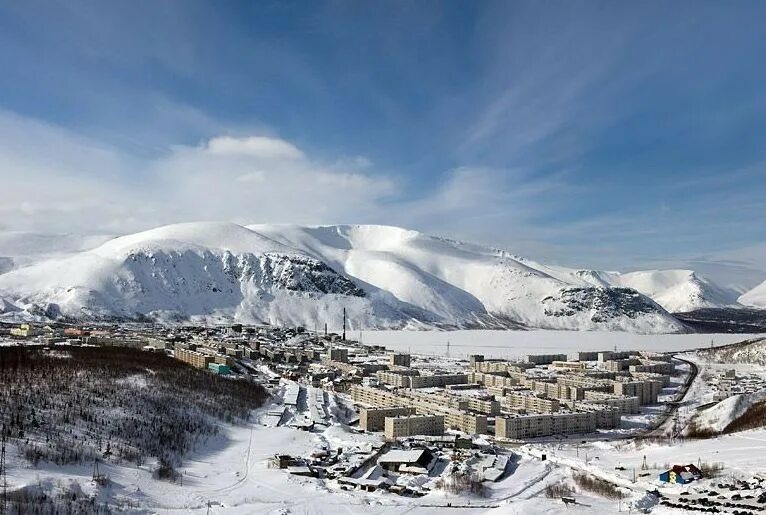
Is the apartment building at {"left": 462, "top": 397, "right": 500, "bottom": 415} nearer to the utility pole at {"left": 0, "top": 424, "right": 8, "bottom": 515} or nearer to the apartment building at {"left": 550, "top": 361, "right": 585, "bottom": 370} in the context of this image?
the utility pole at {"left": 0, "top": 424, "right": 8, "bottom": 515}

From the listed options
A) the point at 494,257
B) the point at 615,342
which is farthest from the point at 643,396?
the point at 494,257

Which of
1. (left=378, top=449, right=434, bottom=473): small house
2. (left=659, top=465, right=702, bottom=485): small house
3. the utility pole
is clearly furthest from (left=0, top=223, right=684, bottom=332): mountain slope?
(left=659, top=465, right=702, bottom=485): small house

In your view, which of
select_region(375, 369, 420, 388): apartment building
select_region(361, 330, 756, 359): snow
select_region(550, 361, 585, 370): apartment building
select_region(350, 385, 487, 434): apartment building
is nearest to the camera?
select_region(350, 385, 487, 434): apartment building

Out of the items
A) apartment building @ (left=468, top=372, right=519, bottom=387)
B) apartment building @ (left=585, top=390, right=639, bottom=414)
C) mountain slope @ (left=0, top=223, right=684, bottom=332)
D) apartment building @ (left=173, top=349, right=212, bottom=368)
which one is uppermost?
mountain slope @ (left=0, top=223, right=684, bottom=332)

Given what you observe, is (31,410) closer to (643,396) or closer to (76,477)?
(76,477)

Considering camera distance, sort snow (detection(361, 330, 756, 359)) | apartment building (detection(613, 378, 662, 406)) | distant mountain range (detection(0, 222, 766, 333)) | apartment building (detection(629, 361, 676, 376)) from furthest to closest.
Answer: distant mountain range (detection(0, 222, 766, 333)), snow (detection(361, 330, 756, 359)), apartment building (detection(629, 361, 676, 376)), apartment building (detection(613, 378, 662, 406))
